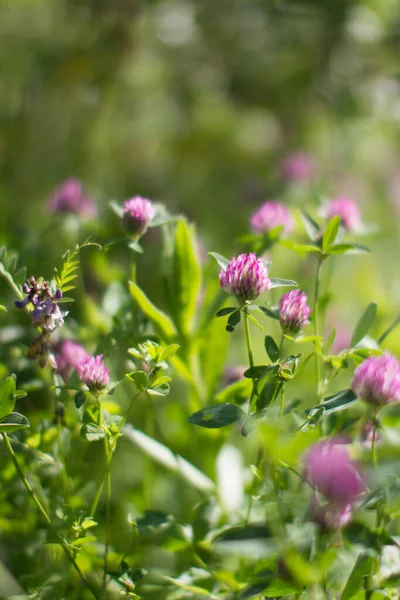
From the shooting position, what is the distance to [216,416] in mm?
457

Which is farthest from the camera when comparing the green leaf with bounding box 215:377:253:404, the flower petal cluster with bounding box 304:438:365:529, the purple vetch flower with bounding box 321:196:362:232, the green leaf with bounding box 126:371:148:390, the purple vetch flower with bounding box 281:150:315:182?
the purple vetch flower with bounding box 281:150:315:182

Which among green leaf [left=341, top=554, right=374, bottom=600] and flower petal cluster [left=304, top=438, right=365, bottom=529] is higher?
flower petal cluster [left=304, top=438, right=365, bottom=529]

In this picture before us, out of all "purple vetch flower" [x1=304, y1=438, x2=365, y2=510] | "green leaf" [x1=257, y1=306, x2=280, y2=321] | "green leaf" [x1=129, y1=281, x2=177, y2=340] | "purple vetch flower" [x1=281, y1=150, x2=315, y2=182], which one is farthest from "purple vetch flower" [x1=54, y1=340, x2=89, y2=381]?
"purple vetch flower" [x1=281, y1=150, x2=315, y2=182]

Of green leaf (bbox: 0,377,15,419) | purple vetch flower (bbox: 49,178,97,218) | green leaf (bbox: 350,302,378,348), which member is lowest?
green leaf (bbox: 0,377,15,419)

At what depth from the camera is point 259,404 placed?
1.48 feet

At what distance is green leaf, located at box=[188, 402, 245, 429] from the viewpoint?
450 mm

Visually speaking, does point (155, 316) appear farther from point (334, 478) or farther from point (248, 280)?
point (334, 478)

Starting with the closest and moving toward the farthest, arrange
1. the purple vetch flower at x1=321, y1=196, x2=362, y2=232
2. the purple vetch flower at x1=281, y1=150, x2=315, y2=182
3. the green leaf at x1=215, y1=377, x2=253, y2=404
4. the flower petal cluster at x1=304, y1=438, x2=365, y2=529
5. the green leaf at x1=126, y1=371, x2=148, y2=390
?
the flower petal cluster at x1=304, y1=438, x2=365, y2=529 → the green leaf at x1=126, y1=371, x2=148, y2=390 → the green leaf at x1=215, y1=377, x2=253, y2=404 → the purple vetch flower at x1=321, y1=196, x2=362, y2=232 → the purple vetch flower at x1=281, y1=150, x2=315, y2=182

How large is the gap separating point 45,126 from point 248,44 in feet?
1.66

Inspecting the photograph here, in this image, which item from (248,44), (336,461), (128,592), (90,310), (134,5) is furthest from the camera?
(248,44)

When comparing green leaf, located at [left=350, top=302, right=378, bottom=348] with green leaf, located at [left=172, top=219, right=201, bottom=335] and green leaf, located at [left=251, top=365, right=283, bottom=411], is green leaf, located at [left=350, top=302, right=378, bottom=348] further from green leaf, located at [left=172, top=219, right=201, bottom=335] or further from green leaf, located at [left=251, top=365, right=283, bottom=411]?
green leaf, located at [left=172, top=219, right=201, bottom=335]

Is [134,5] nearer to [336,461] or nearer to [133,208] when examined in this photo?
[133,208]

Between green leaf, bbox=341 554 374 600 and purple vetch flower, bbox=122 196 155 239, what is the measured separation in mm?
291

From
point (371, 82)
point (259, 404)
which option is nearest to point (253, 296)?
point (259, 404)
